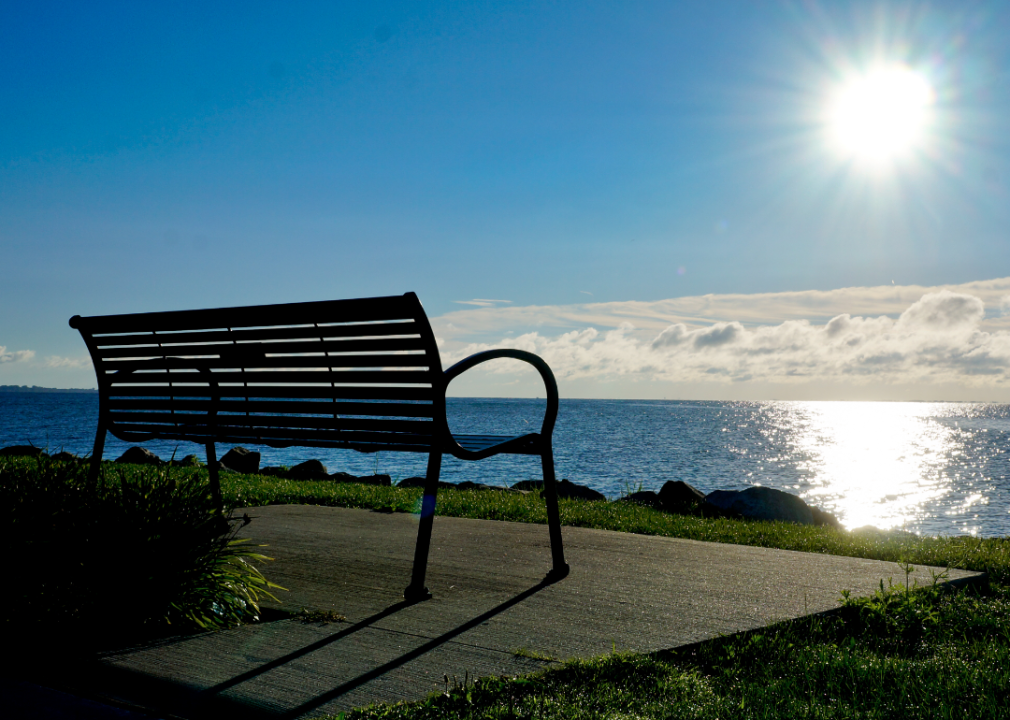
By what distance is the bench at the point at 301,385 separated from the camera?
312 cm

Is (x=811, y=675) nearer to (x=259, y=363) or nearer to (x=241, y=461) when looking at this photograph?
(x=259, y=363)

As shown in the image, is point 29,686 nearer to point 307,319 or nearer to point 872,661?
point 307,319

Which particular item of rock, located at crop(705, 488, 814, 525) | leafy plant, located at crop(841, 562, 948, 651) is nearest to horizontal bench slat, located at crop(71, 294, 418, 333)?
leafy plant, located at crop(841, 562, 948, 651)

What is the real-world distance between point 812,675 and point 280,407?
2.64m

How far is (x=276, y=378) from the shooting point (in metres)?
3.61

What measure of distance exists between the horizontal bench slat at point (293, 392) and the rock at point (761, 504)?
7074 millimetres

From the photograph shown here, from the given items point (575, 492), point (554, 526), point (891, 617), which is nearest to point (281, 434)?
point (554, 526)

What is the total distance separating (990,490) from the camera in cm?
2491

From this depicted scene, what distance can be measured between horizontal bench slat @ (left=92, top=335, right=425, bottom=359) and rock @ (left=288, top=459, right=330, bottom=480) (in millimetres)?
11116

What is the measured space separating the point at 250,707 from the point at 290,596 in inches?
48.8

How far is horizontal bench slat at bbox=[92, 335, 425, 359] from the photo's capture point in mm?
3135

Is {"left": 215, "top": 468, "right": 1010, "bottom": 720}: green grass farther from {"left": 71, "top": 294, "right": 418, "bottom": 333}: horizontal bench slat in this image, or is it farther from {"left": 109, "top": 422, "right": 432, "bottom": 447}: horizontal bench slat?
{"left": 71, "top": 294, "right": 418, "bottom": 333}: horizontal bench slat

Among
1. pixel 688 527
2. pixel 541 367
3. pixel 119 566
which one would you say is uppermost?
pixel 541 367

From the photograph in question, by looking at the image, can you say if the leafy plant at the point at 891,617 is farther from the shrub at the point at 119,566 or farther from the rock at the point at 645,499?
the rock at the point at 645,499
